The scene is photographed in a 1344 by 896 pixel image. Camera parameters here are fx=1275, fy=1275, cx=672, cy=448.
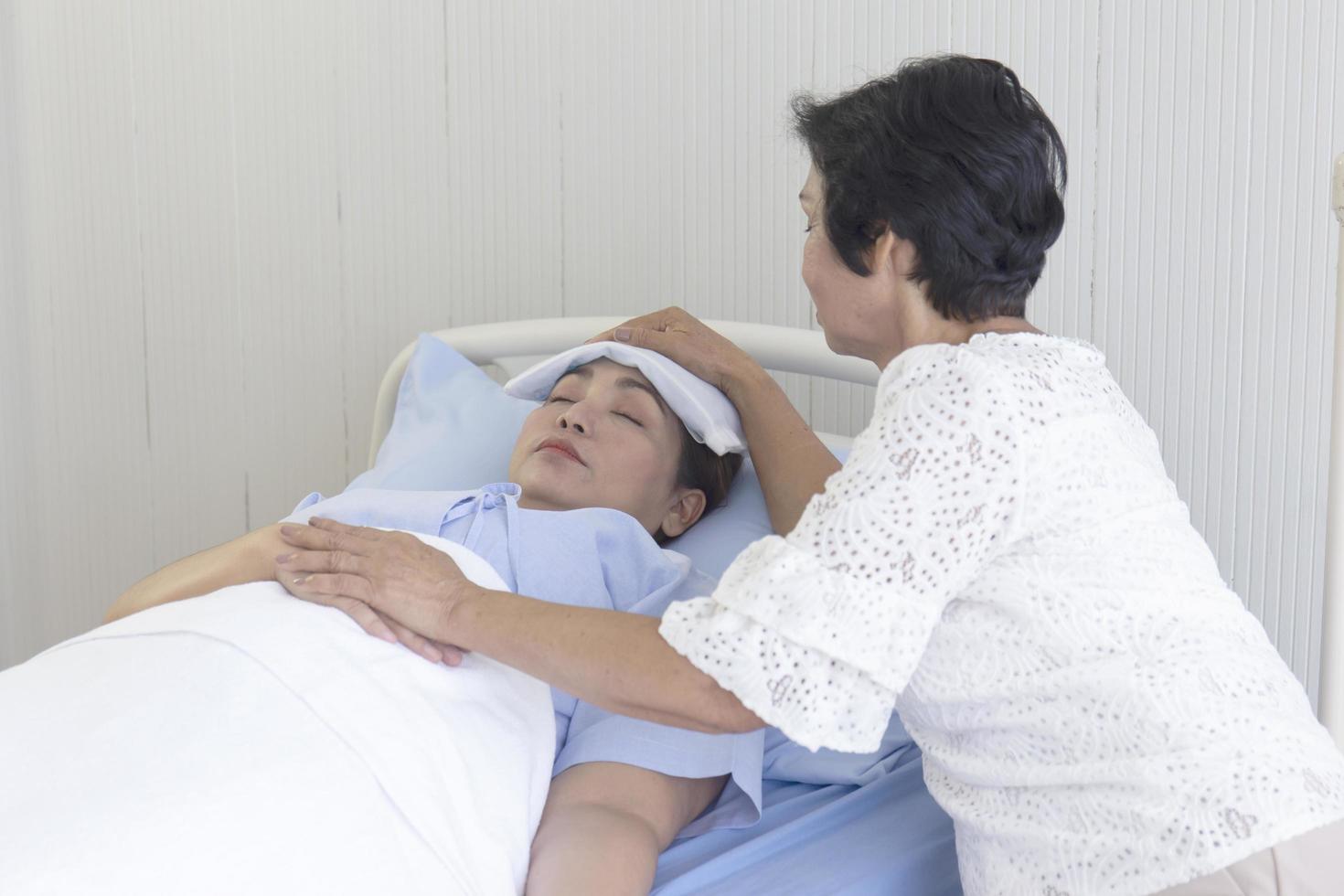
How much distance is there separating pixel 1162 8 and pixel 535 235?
1048mm

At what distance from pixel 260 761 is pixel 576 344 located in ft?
3.35

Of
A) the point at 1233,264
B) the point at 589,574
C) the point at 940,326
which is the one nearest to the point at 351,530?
the point at 589,574

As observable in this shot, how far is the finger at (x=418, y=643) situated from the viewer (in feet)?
3.79

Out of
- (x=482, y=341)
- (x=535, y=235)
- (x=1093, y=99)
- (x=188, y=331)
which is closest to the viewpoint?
(x=1093, y=99)

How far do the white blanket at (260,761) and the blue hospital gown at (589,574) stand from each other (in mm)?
104

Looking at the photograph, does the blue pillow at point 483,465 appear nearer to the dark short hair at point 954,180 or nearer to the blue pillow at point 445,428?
the blue pillow at point 445,428

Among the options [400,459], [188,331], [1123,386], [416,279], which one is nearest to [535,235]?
[416,279]

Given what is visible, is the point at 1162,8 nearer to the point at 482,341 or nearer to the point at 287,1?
the point at 482,341

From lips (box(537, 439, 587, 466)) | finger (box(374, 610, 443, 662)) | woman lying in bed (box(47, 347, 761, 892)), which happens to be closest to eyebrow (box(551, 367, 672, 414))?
woman lying in bed (box(47, 347, 761, 892))

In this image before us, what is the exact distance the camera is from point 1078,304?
176 cm

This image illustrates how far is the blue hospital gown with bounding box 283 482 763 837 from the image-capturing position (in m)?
1.27

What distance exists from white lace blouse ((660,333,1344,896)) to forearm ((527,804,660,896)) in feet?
0.87

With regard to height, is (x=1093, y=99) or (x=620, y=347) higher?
(x=1093, y=99)

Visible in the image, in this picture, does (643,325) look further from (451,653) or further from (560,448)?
(451,653)
